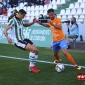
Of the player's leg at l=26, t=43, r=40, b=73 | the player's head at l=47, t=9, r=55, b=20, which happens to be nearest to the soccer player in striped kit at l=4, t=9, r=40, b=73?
the player's leg at l=26, t=43, r=40, b=73

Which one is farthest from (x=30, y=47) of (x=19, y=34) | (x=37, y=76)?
(x=37, y=76)

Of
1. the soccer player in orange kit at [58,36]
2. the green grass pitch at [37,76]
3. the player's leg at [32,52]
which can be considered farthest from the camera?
the soccer player in orange kit at [58,36]

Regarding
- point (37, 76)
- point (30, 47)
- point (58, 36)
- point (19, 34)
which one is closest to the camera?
→ point (37, 76)

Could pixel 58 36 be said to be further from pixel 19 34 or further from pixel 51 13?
pixel 19 34

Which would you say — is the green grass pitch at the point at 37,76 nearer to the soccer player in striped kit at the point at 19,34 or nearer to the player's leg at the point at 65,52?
the player's leg at the point at 65,52

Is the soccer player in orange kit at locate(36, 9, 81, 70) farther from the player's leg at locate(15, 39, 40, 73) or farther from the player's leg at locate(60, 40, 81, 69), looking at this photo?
the player's leg at locate(15, 39, 40, 73)

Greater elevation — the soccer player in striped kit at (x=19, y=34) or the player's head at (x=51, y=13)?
the player's head at (x=51, y=13)

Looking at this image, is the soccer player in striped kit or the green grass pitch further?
the soccer player in striped kit

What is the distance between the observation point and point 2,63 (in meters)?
11.7

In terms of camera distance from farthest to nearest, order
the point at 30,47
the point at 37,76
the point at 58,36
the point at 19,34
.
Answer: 1. the point at 58,36
2. the point at 19,34
3. the point at 30,47
4. the point at 37,76

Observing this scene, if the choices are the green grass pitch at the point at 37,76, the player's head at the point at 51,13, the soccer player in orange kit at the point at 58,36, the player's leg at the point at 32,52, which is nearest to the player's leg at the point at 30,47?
the player's leg at the point at 32,52

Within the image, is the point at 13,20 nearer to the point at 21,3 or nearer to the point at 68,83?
the point at 68,83

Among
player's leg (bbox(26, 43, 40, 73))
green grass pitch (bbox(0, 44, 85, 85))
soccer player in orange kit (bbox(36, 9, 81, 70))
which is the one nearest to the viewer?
green grass pitch (bbox(0, 44, 85, 85))

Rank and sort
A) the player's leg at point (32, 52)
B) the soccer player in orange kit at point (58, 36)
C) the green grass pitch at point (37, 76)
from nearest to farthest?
the green grass pitch at point (37, 76), the player's leg at point (32, 52), the soccer player in orange kit at point (58, 36)
